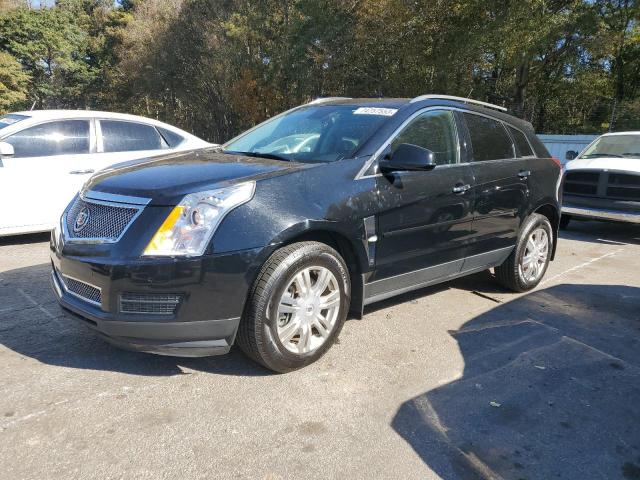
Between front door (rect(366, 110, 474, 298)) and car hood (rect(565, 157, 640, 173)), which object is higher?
car hood (rect(565, 157, 640, 173))

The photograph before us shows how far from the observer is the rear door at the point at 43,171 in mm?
6004

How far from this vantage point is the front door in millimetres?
3633

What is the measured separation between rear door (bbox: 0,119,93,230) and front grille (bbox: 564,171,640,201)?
7.82 meters

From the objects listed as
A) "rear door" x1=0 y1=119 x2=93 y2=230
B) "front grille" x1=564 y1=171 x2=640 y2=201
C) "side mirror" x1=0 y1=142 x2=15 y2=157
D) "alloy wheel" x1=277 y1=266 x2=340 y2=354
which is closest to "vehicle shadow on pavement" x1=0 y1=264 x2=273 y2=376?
"alloy wheel" x1=277 y1=266 x2=340 y2=354

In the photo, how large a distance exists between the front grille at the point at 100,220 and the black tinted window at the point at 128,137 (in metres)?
3.78

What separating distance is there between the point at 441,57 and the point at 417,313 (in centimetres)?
1713

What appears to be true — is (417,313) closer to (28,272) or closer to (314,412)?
(314,412)

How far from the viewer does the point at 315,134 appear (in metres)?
4.02

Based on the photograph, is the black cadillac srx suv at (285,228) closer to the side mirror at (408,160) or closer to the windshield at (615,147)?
the side mirror at (408,160)

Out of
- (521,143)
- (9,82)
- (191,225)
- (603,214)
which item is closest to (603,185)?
(603,214)

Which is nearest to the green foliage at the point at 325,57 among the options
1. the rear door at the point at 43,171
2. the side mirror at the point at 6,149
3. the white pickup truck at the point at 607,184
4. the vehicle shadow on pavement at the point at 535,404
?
the white pickup truck at the point at 607,184

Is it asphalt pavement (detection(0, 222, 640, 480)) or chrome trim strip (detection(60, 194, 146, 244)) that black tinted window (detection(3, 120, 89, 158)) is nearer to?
asphalt pavement (detection(0, 222, 640, 480))

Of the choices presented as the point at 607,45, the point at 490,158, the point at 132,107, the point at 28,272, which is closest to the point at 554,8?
the point at 607,45

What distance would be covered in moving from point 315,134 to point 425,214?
3.46ft
